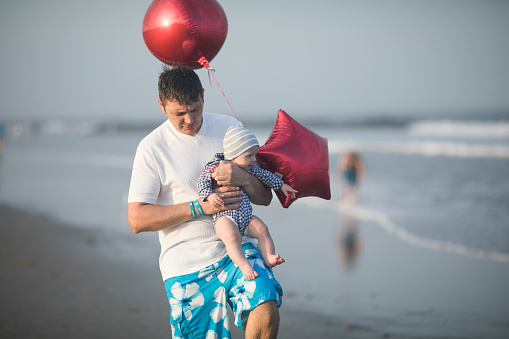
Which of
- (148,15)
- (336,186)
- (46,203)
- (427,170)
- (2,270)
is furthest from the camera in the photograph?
(427,170)

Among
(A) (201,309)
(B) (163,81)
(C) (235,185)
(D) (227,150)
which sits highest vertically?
(B) (163,81)

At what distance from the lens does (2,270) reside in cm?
711

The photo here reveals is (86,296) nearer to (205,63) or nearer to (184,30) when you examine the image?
(205,63)

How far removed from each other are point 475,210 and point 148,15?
9.85 meters

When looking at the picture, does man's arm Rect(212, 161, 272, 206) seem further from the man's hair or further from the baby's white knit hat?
the man's hair

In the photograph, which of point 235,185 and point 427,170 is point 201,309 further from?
point 427,170

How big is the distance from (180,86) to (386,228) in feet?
25.3

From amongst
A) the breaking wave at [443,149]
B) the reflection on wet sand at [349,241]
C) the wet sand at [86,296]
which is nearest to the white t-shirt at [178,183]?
the wet sand at [86,296]

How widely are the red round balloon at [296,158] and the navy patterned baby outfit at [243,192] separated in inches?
4.6

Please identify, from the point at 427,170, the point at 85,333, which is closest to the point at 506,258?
the point at 85,333

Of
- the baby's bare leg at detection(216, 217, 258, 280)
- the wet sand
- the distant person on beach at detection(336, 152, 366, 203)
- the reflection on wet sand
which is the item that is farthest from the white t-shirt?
the distant person on beach at detection(336, 152, 366, 203)

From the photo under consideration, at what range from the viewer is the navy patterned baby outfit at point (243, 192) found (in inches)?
115

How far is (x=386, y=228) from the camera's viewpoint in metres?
9.89

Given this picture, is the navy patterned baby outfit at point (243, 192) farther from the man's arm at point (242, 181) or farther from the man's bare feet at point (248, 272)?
the man's bare feet at point (248, 272)
